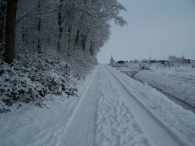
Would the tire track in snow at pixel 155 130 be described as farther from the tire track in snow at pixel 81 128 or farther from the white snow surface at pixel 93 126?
the tire track in snow at pixel 81 128

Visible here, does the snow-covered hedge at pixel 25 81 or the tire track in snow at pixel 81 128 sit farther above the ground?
the snow-covered hedge at pixel 25 81

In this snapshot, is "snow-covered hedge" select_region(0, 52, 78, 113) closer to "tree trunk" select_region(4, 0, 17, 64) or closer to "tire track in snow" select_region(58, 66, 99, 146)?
"tree trunk" select_region(4, 0, 17, 64)

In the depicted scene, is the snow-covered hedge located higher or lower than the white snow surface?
higher

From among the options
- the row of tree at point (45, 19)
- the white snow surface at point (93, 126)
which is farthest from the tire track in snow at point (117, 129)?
the row of tree at point (45, 19)

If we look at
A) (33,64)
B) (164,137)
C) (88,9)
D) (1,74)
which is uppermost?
(88,9)

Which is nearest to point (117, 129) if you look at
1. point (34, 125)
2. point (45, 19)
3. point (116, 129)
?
point (116, 129)

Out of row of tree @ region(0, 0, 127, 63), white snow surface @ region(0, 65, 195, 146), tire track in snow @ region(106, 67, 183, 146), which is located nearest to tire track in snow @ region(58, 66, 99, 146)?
white snow surface @ region(0, 65, 195, 146)

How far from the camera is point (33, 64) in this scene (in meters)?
5.32

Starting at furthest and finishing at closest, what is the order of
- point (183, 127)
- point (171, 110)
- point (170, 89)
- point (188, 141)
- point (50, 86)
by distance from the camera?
point (170, 89), point (50, 86), point (171, 110), point (183, 127), point (188, 141)

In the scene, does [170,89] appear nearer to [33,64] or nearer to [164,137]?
[164,137]

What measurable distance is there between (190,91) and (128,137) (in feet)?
26.4

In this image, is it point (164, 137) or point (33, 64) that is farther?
point (33, 64)

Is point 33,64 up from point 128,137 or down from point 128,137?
up

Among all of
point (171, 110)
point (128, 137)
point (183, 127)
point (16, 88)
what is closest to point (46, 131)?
point (16, 88)
